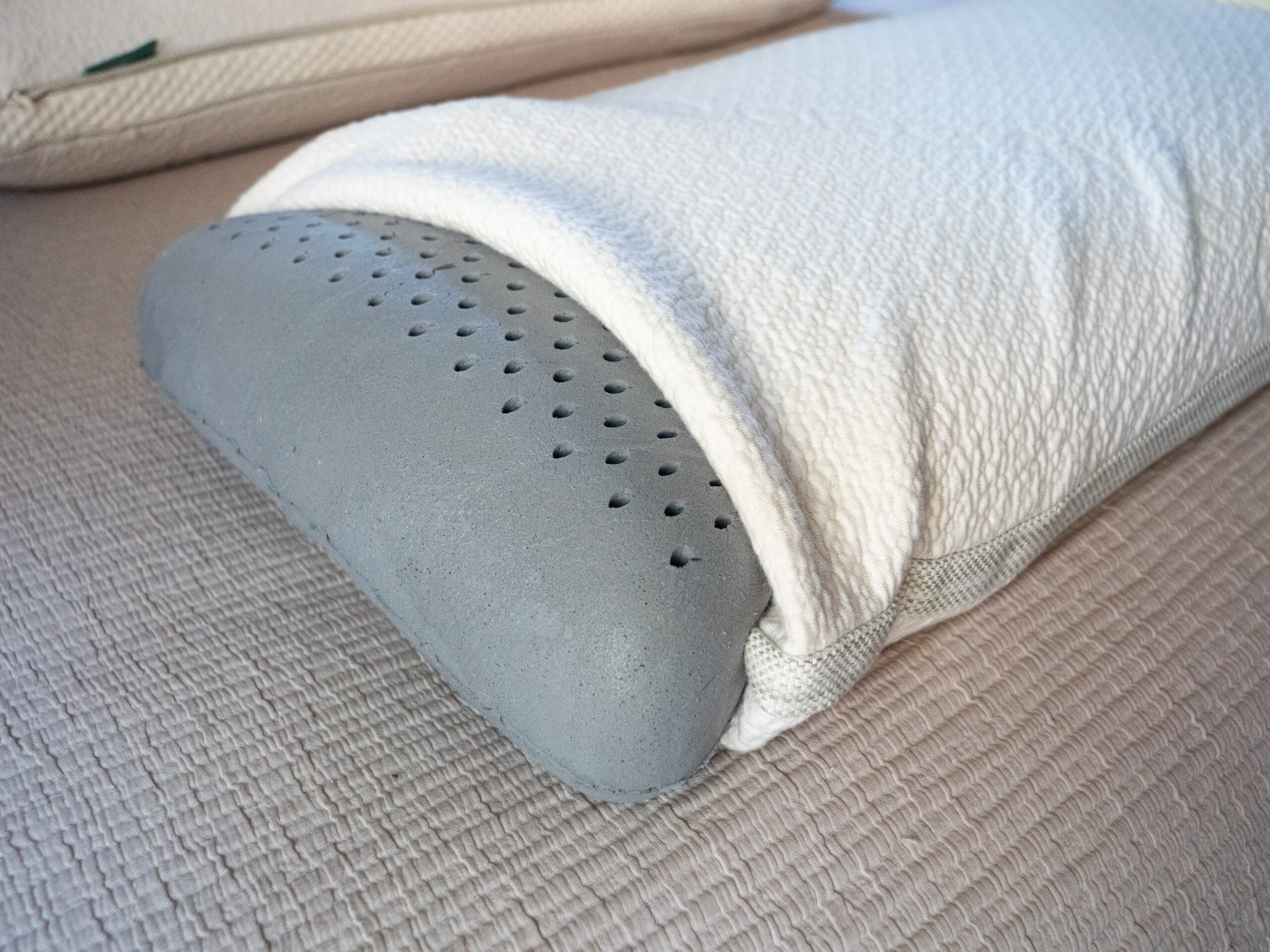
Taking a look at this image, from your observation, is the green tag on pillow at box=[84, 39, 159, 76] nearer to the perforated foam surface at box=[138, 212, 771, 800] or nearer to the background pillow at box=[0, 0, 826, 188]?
the background pillow at box=[0, 0, 826, 188]

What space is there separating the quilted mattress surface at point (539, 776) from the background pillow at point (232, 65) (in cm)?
34

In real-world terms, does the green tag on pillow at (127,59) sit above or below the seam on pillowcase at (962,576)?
above

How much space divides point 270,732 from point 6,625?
0.49 ft

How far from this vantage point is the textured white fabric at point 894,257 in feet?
1.36

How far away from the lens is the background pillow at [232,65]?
30.2 inches

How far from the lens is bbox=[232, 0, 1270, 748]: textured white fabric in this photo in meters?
0.42

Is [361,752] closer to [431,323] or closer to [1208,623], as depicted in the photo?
[431,323]

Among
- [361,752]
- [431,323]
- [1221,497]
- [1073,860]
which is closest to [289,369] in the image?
[431,323]

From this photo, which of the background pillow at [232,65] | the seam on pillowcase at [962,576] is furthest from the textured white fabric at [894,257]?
the background pillow at [232,65]

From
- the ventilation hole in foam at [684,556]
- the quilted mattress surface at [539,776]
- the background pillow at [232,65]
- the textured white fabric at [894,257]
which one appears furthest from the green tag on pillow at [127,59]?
the ventilation hole in foam at [684,556]

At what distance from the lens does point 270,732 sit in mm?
441

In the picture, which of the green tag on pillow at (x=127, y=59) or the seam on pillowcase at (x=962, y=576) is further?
the green tag on pillow at (x=127, y=59)

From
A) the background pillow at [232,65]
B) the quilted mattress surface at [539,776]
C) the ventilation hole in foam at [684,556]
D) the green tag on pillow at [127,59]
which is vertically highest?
the green tag on pillow at [127,59]

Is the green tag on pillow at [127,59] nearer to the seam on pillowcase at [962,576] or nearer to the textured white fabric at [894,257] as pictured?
the textured white fabric at [894,257]
